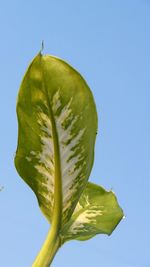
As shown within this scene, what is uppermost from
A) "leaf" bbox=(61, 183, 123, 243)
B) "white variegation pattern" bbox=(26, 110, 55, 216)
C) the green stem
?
"white variegation pattern" bbox=(26, 110, 55, 216)

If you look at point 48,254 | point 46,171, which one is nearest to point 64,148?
point 46,171

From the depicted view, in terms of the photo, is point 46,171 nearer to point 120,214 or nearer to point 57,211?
point 57,211

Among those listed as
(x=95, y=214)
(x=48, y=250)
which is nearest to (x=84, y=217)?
(x=95, y=214)

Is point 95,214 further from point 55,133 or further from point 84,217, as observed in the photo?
point 55,133

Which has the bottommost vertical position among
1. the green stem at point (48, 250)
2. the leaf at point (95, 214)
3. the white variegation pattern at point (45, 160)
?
the leaf at point (95, 214)

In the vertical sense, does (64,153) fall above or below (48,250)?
above

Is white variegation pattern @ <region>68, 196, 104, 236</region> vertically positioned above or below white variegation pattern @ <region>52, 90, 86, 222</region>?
below
